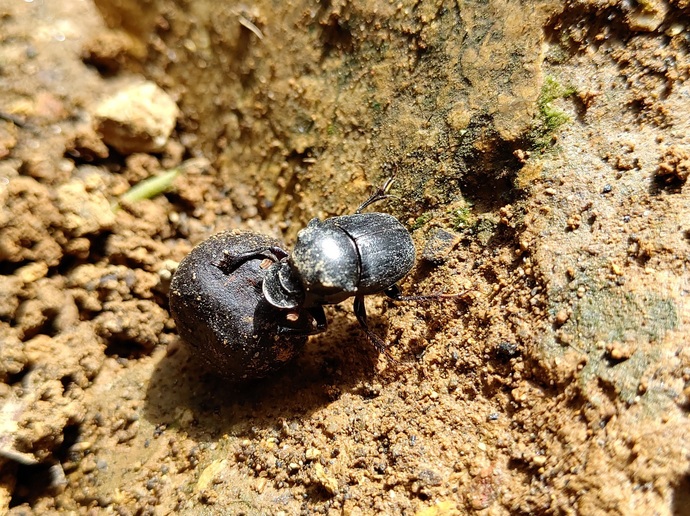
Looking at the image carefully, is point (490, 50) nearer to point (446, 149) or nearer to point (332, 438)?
point (446, 149)

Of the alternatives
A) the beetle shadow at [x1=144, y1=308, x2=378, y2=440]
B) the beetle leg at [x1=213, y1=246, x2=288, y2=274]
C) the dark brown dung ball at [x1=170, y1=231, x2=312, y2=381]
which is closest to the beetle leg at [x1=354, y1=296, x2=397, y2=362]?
the beetle shadow at [x1=144, y1=308, x2=378, y2=440]

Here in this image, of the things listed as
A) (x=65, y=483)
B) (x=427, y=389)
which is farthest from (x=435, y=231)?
(x=65, y=483)

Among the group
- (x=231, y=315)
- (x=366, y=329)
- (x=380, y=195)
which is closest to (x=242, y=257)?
(x=231, y=315)

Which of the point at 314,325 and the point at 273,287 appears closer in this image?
the point at 273,287

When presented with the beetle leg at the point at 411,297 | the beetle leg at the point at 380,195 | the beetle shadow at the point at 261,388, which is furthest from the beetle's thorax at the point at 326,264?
the beetle shadow at the point at 261,388

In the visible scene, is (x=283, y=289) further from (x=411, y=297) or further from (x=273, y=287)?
(x=411, y=297)

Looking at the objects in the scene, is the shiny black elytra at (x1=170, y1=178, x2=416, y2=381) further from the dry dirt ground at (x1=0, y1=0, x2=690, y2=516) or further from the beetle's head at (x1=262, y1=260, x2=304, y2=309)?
the dry dirt ground at (x1=0, y1=0, x2=690, y2=516)
